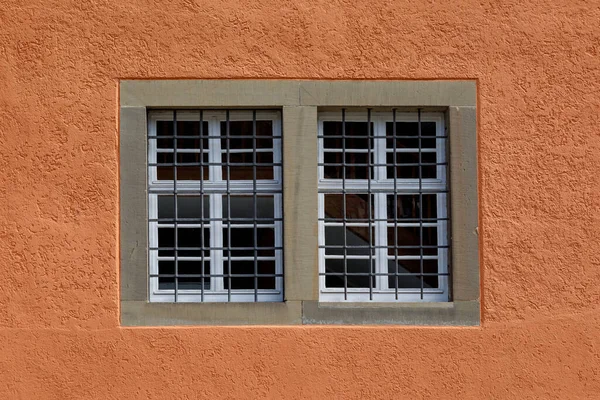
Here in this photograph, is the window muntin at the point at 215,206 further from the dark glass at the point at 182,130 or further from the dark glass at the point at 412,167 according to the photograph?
→ the dark glass at the point at 412,167

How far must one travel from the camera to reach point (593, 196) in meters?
5.11

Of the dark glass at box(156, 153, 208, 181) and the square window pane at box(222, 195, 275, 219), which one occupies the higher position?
the dark glass at box(156, 153, 208, 181)

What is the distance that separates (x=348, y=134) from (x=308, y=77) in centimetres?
50

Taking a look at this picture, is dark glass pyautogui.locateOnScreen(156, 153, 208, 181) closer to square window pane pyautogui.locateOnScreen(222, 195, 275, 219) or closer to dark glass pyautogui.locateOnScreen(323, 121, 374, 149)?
square window pane pyautogui.locateOnScreen(222, 195, 275, 219)

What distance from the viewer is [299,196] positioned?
5.16 m

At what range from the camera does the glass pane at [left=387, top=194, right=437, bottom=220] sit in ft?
17.4

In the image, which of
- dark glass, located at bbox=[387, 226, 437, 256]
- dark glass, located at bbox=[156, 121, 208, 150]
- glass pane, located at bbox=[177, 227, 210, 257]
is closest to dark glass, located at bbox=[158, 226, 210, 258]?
glass pane, located at bbox=[177, 227, 210, 257]

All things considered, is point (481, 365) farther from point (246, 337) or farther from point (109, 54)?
point (109, 54)

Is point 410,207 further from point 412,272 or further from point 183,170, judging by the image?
point 183,170

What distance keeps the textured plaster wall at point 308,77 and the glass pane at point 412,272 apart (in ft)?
1.21

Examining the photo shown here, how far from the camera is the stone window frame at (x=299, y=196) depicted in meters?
5.12

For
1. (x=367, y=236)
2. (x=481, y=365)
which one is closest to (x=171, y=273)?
(x=367, y=236)

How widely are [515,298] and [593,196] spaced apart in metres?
0.86

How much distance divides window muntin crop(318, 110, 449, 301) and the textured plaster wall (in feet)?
1.03
